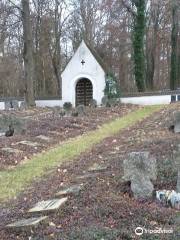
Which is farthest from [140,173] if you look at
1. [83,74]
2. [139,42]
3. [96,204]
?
[139,42]

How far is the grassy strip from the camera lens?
9.15 m

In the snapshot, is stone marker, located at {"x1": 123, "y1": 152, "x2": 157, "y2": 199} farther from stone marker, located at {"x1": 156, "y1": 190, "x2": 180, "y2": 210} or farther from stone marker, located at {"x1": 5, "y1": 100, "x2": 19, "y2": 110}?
stone marker, located at {"x1": 5, "y1": 100, "x2": 19, "y2": 110}

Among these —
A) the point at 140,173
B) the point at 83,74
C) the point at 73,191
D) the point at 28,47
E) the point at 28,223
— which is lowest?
the point at 28,223

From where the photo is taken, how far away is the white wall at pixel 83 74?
108 ft

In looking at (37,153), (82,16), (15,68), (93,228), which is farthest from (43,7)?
(93,228)

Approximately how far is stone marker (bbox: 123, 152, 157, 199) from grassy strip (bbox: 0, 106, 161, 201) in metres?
2.33

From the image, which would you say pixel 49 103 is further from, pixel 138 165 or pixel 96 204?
pixel 96 204

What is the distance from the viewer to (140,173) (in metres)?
7.06

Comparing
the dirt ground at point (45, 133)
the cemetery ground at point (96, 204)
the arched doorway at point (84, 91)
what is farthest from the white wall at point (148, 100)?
the cemetery ground at point (96, 204)

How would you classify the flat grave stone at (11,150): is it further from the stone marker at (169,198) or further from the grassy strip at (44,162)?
the stone marker at (169,198)

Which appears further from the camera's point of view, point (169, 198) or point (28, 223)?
Answer: point (169, 198)

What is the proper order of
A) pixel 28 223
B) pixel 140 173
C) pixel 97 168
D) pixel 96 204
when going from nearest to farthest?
pixel 28 223
pixel 96 204
pixel 140 173
pixel 97 168

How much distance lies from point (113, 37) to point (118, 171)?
137ft

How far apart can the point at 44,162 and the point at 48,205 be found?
489 cm
